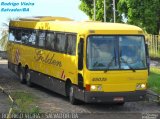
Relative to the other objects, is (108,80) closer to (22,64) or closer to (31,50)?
(31,50)

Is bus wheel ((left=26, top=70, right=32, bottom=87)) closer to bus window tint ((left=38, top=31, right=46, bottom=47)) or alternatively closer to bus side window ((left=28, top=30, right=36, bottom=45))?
bus side window ((left=28, top=30, right=36, bottom=45))

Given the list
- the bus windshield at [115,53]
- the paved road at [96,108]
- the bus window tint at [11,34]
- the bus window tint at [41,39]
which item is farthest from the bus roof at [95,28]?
the bus window tint at [11,34]

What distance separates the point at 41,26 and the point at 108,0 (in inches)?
1464

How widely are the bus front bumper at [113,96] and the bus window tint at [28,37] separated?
7465mm

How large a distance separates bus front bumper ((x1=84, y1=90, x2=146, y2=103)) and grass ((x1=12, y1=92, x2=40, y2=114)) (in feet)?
5.61

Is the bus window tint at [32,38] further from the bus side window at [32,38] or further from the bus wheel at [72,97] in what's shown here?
the bus wheel at [72,97]

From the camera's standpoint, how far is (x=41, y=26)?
23.7 meters

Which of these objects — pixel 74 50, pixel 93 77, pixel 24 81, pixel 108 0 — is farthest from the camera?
pixel 108 0

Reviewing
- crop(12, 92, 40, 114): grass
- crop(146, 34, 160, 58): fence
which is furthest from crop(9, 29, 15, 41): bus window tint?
crop(146, 34, 160, 58): fence

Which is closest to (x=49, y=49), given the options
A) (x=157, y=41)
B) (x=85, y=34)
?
(x=85, y=34)

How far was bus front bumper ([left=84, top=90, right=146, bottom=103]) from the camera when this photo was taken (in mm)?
17828

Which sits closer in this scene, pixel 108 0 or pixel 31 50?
pixel 31 50

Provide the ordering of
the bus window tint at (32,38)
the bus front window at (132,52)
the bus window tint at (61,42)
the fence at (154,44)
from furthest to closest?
the fence at (154,44), the bus window tint at (32,38), the bus window tint at (61,42), the bus front window at (132,52)

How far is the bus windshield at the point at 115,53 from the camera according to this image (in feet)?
59.2
